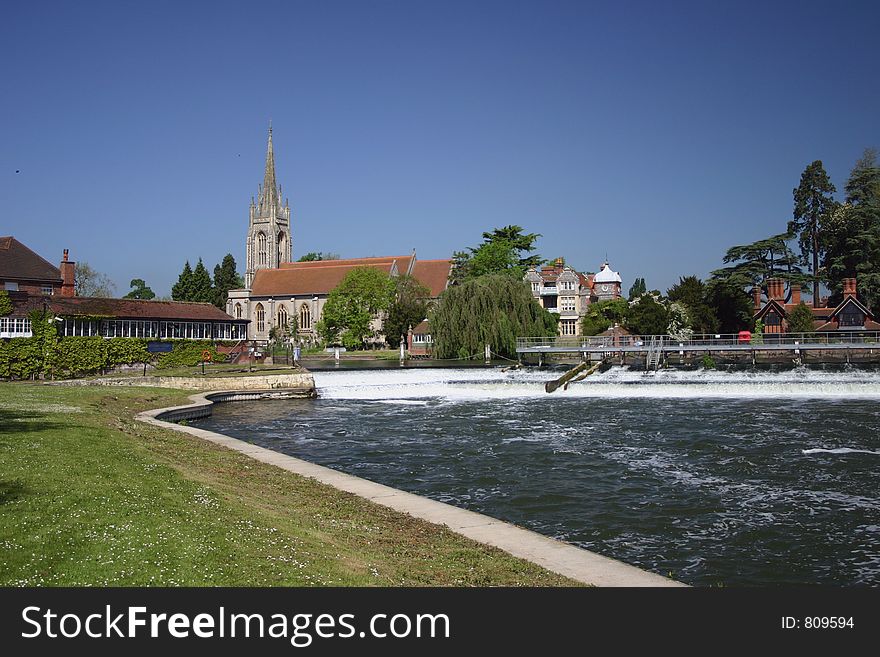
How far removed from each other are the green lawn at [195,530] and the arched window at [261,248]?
120202 millimetres

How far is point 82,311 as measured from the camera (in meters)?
57.0

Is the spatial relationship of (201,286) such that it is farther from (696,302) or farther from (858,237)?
(858,237)

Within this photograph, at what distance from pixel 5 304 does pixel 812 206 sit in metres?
85.0

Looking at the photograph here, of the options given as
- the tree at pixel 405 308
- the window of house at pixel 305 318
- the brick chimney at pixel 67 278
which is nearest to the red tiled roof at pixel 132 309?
the brick chimney at pixel 67 278

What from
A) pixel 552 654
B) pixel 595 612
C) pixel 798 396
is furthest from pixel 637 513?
pixel 798 396

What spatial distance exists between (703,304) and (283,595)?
7598 cm

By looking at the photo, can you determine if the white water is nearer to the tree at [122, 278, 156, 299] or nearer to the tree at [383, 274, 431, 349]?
the tree at [383, 274, 431, 349]

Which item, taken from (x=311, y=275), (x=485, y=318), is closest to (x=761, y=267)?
(x=485, y=318)

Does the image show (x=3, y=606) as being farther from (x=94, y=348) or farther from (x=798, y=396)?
(x=94, y=348)

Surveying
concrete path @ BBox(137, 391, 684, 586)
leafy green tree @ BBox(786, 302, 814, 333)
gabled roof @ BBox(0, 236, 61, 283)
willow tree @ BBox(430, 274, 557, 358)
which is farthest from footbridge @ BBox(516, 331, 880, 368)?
gabled roof @ BBox(0, 236, 61, 283)

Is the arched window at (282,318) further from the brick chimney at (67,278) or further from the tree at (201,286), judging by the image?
the brick chimney at (67,278)

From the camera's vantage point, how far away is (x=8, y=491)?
10180mm

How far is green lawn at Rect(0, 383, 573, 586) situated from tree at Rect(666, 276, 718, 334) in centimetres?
6611

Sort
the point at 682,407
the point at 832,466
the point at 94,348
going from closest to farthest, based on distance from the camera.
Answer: the point at 832,466 < the point at 682,407 < the point at 94,348
